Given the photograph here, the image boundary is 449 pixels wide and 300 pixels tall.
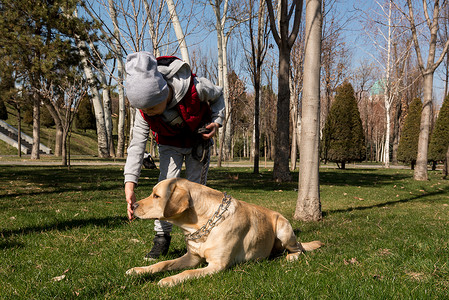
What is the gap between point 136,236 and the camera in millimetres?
4391

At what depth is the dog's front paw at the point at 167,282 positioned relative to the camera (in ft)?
8.39

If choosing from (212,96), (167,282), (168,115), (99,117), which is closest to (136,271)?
(167,282)

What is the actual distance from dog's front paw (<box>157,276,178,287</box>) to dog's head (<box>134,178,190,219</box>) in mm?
494

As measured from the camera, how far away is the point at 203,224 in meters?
2.74

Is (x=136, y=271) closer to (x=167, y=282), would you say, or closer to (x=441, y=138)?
(x=167, y=282)

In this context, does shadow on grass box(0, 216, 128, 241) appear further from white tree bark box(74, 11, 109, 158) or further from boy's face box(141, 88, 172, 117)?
white tree bark box(74, 11, 109, 158)

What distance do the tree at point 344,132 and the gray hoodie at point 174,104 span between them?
68.3 ft

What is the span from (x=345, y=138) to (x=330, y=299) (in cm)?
2181

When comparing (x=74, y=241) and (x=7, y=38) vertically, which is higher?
(x=7, y=38)

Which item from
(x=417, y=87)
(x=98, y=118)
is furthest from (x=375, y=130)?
(x=98, y=118)

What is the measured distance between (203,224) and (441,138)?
83.8 ft

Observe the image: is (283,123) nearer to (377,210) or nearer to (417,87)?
(377,210)

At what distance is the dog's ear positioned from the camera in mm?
2604

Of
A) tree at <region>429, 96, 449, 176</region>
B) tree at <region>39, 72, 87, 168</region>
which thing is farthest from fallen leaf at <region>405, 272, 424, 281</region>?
tree at <region>429, 96, 449, 176</region>
